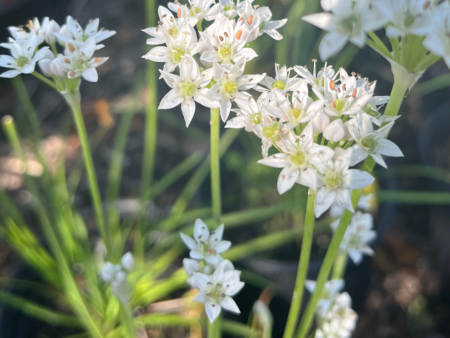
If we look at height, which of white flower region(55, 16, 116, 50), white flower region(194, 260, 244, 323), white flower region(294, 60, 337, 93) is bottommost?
white flower region(194, 260, 244, 323)

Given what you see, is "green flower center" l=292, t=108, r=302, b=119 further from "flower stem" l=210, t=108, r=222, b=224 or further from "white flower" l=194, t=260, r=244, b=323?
"white flower" l=194, t=260, r=244, b=323

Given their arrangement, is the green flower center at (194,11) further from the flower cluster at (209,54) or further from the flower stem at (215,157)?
the flower stem at (215,157)

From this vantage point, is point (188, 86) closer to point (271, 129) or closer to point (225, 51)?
point (225, 51)

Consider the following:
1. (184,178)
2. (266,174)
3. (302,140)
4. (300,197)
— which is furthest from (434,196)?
(184,178)

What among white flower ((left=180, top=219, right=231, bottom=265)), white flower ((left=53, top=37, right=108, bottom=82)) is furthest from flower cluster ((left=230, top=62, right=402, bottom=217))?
white flower ((left=53, top=37, right=108, bottom=82))

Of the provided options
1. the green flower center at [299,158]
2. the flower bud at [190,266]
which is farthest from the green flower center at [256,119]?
the flower bud at [190,266]

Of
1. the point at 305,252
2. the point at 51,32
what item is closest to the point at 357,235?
the point at 305,252
